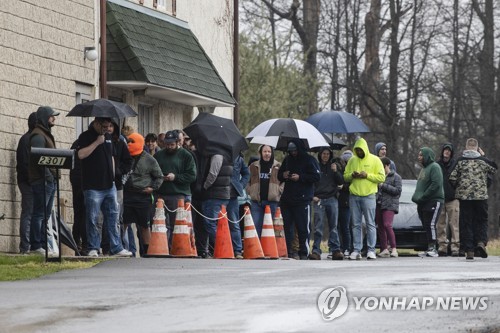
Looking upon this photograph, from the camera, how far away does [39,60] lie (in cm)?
2469

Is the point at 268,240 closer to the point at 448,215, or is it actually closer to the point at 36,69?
the point at 36,69

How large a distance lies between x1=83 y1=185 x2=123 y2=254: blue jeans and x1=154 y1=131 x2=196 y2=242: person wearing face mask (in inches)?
68.9

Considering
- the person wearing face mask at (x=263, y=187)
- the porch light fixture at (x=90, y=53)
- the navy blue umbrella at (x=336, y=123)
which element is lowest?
the person wearing face mask at (x=263, y=187)

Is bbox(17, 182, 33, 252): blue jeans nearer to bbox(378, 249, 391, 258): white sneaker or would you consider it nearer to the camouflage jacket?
the camouflage jacket

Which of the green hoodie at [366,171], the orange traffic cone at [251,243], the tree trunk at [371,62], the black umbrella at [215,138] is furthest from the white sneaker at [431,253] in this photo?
the tree trunk at [371,62]

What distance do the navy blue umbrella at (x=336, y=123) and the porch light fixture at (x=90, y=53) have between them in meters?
3.95

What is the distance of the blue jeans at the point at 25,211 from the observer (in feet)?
71.3

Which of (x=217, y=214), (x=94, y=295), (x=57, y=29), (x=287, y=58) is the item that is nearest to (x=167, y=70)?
(x=57, y=29)

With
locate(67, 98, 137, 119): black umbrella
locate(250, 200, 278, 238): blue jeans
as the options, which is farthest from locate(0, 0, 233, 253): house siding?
locate(250, 200, 278, 238): blue jeans

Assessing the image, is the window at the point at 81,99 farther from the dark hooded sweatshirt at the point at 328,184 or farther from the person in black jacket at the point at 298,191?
the dark hooded sweatshirt at the point at 328,184

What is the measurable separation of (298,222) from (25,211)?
458 centimetres

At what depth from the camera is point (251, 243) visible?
23.3 m

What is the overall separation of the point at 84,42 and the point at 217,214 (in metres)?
4.47

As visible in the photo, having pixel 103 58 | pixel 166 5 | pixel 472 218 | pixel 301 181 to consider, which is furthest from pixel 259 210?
pixel 166 5
